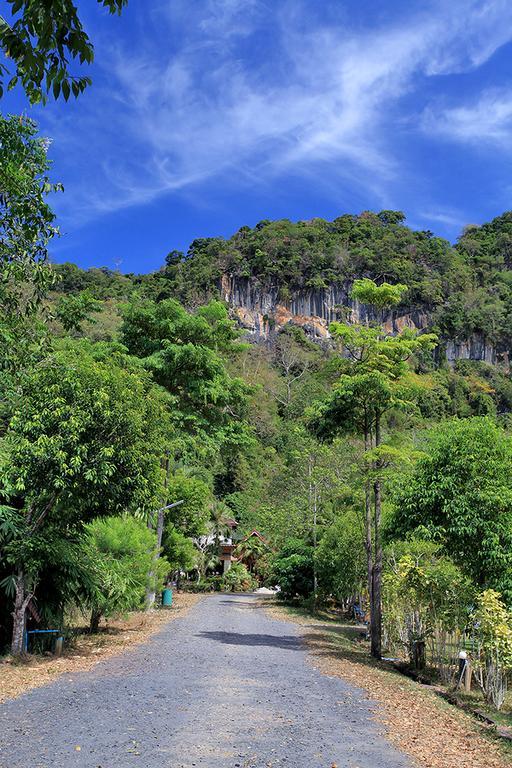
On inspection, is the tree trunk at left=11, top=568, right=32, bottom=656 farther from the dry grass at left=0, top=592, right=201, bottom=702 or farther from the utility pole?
the utility pole

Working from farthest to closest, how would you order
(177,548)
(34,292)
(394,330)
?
(394,330) → (177,548) → (34,292)

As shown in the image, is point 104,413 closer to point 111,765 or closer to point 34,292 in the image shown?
point 34,292

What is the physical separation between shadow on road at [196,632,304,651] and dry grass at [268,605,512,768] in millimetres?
936

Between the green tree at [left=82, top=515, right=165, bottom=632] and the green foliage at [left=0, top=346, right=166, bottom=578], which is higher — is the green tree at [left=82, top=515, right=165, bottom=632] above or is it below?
below

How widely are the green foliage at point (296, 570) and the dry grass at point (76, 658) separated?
32.0 ft

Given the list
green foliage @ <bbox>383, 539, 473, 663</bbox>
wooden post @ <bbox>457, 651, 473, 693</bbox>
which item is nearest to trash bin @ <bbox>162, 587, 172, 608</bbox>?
green foliage @ <bbox>383, 539, 473, 663</bbox>

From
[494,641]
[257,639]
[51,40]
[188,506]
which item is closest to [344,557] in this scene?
[257,639]

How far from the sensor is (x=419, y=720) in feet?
23.3

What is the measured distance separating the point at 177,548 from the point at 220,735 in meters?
20.2

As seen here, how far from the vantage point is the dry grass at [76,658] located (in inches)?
325

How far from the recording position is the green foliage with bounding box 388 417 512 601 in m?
9.88

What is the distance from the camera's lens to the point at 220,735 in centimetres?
576

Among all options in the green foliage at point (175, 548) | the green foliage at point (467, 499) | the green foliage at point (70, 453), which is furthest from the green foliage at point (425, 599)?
the green foliage at point (175, 548)

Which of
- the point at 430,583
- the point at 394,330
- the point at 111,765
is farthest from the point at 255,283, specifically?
the point at 111,765
